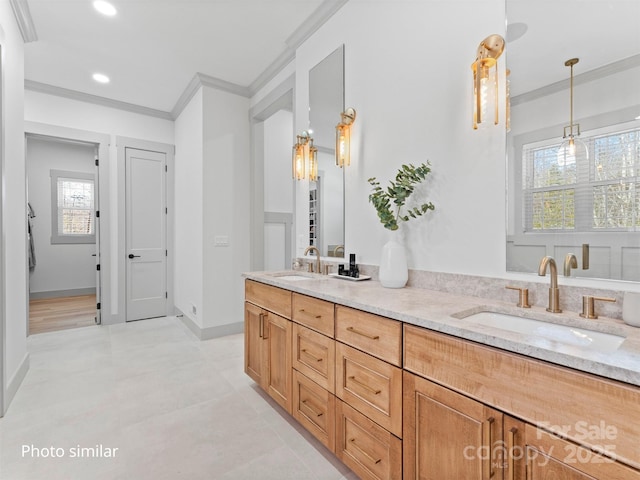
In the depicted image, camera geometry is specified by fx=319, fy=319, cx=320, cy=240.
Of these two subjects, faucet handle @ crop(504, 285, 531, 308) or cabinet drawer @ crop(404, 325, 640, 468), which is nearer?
cabinet drawer @ crop(404, 325, 640, 468)

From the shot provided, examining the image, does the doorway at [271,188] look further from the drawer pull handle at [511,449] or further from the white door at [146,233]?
the drawer pull handle at [511,449]

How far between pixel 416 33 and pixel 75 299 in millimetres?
6728

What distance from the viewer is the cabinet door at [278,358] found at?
1.99 metres

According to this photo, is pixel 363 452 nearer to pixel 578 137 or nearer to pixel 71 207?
pixel 578 137

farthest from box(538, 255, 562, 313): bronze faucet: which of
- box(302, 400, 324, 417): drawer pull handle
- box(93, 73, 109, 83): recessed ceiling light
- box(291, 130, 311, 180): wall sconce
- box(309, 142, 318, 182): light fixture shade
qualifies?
box(93, 73, 109, 83): recessed ceiling light

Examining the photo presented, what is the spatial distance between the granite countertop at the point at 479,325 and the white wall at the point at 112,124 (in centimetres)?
333

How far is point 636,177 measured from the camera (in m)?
1.15

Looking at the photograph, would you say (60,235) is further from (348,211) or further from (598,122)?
(598,122)

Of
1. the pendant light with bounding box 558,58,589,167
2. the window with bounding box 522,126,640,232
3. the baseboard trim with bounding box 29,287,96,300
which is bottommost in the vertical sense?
the baseboard trim with bounding box 29,287,96,300

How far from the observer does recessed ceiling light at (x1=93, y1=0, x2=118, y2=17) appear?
2504mm

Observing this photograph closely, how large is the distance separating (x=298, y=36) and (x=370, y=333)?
272cm

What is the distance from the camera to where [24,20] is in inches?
102

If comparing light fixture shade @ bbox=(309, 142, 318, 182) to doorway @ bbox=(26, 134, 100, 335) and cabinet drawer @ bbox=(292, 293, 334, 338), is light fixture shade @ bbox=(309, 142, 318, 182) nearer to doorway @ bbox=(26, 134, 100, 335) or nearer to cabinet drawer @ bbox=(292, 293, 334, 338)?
cabinet drawer @ bbox=(292, 293, 334, 338)

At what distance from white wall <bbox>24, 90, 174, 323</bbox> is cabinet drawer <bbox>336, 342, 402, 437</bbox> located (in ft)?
12.9
